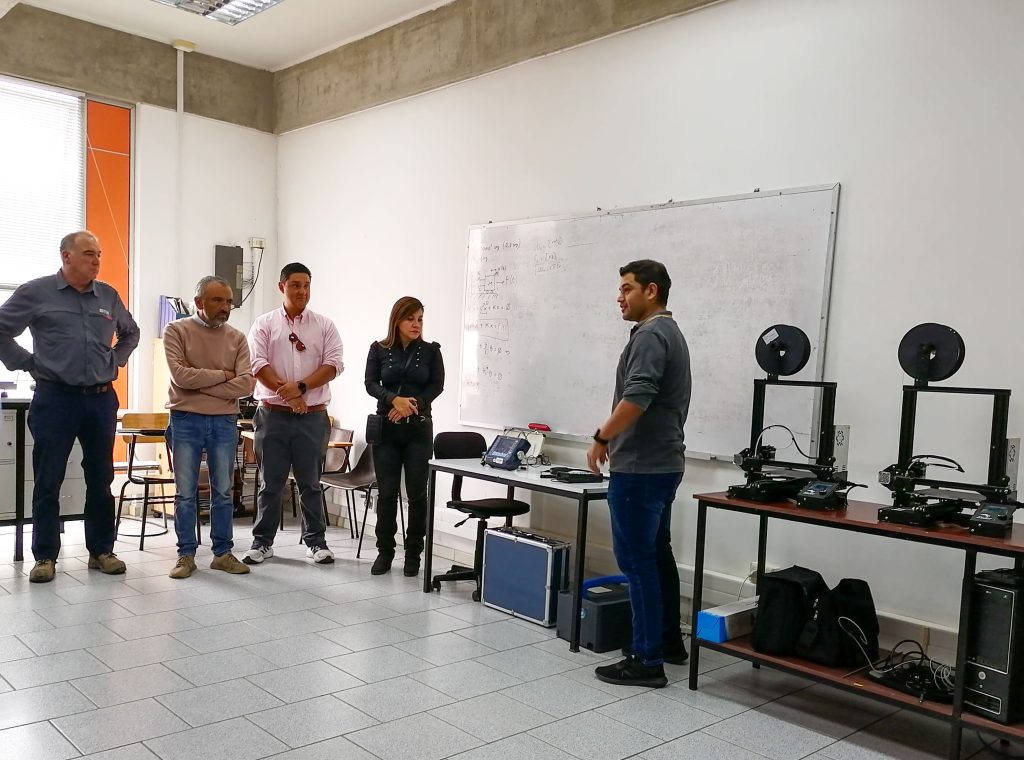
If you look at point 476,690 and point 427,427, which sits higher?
point 427,427

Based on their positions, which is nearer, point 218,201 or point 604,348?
point 604,348

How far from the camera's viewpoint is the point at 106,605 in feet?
13.3

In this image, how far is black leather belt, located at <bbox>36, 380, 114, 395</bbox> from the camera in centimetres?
435

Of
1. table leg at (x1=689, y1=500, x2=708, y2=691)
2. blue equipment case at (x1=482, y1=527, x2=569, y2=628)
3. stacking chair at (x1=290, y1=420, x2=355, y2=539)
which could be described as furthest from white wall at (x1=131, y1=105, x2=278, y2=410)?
table leg at (x1=689, y1=500, x2=708, y2=691)

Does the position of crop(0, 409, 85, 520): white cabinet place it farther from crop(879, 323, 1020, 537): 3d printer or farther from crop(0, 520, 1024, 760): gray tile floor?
crop(879, 323, 1020, 537): 3d printer

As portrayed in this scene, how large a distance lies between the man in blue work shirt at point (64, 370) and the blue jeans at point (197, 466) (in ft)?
1.22

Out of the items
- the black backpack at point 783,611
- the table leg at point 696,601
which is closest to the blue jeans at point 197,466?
the table leg at point 696,601

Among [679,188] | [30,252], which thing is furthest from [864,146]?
[30,252]

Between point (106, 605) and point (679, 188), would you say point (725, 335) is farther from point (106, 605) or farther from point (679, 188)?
point (106, 605)

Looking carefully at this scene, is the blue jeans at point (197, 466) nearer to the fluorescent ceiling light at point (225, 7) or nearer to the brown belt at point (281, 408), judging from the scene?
the brown belt at point (281, 408)

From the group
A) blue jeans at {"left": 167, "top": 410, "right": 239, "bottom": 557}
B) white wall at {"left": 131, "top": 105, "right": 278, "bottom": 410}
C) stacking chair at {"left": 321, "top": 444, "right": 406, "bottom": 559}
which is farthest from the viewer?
white wall at {"left": 131, "top": 105, "right": 278, "bottom": 410}

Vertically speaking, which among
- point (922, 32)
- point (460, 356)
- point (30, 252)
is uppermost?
point (922, 32)

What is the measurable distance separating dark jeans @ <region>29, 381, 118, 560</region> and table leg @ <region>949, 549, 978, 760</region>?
4.04m

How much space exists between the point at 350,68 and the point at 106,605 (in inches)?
169
